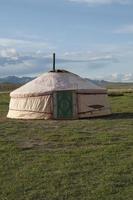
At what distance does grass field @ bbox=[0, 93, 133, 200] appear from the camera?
7051 millimetres

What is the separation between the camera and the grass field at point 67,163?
705cm

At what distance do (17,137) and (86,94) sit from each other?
4947 millimetres

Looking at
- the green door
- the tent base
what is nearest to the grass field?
the green door

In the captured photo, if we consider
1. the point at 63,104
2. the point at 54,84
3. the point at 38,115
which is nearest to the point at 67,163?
the point at 63,104

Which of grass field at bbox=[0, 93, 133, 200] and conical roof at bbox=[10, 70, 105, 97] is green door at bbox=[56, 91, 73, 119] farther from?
grass field at bbox=[0, 93, 133, 200]

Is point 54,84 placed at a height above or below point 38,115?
above

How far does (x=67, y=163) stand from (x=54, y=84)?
815 centimetres

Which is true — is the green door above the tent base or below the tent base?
above

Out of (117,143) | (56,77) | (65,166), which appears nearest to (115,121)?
(56,77)

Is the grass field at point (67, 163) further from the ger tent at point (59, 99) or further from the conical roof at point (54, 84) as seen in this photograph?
the conical roof at point (54, 84)

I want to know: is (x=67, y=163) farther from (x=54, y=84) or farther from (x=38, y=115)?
(x=54, y=84)

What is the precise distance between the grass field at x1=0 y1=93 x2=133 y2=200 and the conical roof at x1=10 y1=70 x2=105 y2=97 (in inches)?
126

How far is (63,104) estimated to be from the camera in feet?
53.1

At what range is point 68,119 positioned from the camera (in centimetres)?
1612
